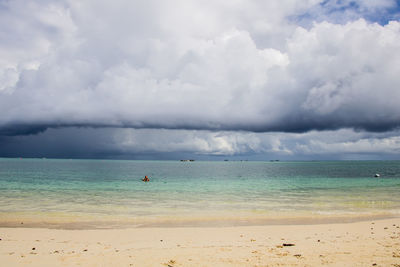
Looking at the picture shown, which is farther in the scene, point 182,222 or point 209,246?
point 182,222

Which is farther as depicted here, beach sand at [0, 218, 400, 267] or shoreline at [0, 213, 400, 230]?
shoreline at [0, 213, 400, 230]

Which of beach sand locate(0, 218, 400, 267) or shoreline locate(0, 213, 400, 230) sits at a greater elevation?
beach sand locate(0, 218, 400, 267)

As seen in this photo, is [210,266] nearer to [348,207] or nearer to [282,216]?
[282,216]

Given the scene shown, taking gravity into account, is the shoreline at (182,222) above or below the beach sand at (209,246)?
below

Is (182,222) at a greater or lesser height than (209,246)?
lesser

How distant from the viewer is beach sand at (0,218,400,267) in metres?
11.1

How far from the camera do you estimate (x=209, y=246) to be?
13.8 metres

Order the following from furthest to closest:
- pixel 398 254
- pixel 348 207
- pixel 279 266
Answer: pixel 348 207, pixel 398 254, pixel 279 266

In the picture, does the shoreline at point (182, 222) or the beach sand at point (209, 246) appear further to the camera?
the shoreline at point (182, 222)

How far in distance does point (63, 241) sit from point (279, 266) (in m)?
11.1

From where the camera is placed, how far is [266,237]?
16.1 m

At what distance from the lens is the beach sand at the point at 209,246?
11.1 metres

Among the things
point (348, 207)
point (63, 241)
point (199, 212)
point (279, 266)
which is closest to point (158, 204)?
point (199, 212)

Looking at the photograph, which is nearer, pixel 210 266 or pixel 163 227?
pixel 210 266
